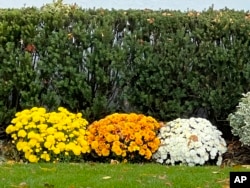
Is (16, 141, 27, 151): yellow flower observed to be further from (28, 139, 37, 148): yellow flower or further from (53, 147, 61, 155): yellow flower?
(53, 147, 61, 155): yellow flower

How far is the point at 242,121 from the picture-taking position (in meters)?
9.86

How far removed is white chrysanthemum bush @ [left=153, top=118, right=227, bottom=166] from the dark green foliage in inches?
24.5

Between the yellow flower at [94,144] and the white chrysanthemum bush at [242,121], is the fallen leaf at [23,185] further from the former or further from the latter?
the white chrysanthemum bush at [242,121]

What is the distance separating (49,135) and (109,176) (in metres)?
1.58

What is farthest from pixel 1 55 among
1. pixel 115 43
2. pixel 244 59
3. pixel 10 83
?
pixel 244 59

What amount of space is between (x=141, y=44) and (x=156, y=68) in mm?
393

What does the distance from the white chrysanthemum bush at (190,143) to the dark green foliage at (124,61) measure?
0.62m

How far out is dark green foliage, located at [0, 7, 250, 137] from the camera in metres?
10.2

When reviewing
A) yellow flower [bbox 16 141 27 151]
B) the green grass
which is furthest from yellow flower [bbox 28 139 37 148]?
the green grass

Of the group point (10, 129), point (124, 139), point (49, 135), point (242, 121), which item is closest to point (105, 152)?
point (124, 139)

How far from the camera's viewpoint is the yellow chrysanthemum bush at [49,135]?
9281 millimetres

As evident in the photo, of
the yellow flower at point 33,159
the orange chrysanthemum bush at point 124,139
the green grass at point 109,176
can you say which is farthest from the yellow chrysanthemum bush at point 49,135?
the green grass at point 109,176

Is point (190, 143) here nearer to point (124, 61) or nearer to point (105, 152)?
point (105, 152)

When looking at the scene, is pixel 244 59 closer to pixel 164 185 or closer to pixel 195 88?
pixel 195 88
